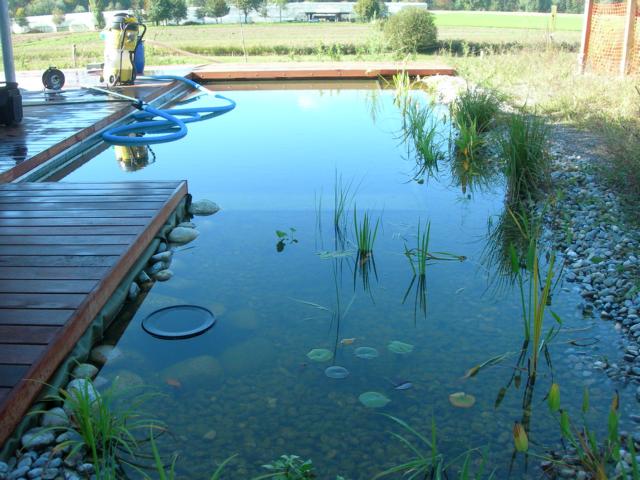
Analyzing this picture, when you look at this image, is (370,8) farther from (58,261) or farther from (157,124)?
(58,261)

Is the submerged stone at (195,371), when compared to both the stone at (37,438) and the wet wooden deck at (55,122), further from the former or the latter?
the wet wooden deck at (55,122)

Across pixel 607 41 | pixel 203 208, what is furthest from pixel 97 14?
pixel 203 208


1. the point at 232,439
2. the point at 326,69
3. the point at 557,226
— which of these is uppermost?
the point at 326,69

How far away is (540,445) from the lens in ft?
7.36

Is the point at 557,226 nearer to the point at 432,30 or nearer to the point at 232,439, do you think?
the point at 232,439

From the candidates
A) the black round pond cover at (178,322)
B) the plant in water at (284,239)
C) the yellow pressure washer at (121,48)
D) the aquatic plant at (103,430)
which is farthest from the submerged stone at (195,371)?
the yellow pressure washer at (121,48)

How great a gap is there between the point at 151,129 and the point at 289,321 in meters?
4.83

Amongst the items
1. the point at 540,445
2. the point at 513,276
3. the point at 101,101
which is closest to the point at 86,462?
the point at 540,445

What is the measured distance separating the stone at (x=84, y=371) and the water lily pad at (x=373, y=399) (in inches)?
40.8

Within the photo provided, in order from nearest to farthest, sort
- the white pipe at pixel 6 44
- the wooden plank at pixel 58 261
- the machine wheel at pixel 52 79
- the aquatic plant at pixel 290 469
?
the aquatic plant at pixel 290 469 → the wooden plank at pixel 58 261 → the white pipe at pixel 6 44 → the machine wheel at pixel 52 79

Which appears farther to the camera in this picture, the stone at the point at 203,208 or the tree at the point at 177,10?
the tree at the point at 177,10

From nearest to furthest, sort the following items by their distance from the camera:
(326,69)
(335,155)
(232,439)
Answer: (232,439)
(335,155)
(326,69)

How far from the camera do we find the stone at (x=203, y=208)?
468 centimetres

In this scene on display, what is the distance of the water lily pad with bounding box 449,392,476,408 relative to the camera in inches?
97.3
